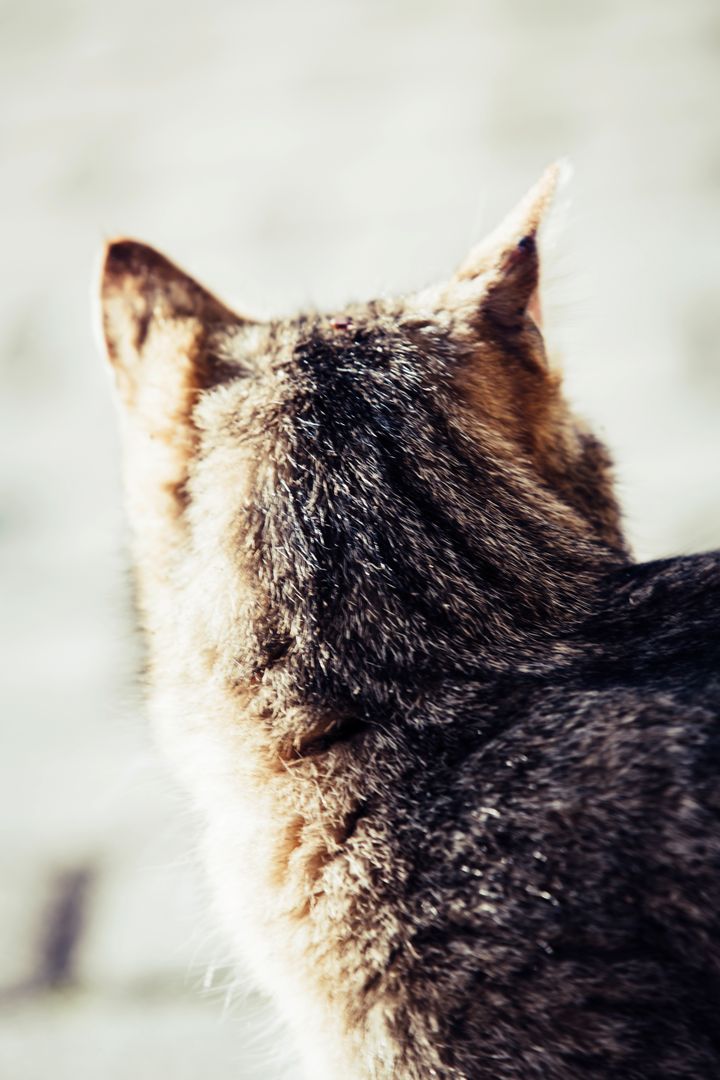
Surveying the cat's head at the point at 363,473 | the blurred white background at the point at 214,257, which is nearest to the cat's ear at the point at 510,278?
the cat's head at the point at 363,473

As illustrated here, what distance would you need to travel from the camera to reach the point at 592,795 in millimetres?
996

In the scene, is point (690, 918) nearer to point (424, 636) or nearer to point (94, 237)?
point (424, 636)

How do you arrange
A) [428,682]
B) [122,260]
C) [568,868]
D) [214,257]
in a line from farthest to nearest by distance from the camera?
1. [214,257]
2. [122,260]
3. [428,682]
4. [568,868]

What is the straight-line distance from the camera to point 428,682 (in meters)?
1.14

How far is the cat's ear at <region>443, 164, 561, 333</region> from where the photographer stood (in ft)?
4.54

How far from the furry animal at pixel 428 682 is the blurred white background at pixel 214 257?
26 centimetres

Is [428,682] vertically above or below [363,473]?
below

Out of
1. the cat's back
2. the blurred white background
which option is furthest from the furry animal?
the blurred white background

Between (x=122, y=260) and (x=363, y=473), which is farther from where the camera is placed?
(x=122, y=260)

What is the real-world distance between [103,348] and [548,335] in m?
0.62

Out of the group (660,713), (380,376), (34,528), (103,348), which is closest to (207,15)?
(34,528)

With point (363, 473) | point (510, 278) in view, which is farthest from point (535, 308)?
point (363, 473)

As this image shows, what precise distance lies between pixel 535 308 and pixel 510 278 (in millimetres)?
103

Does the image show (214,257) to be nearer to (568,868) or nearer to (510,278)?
(510,278)
